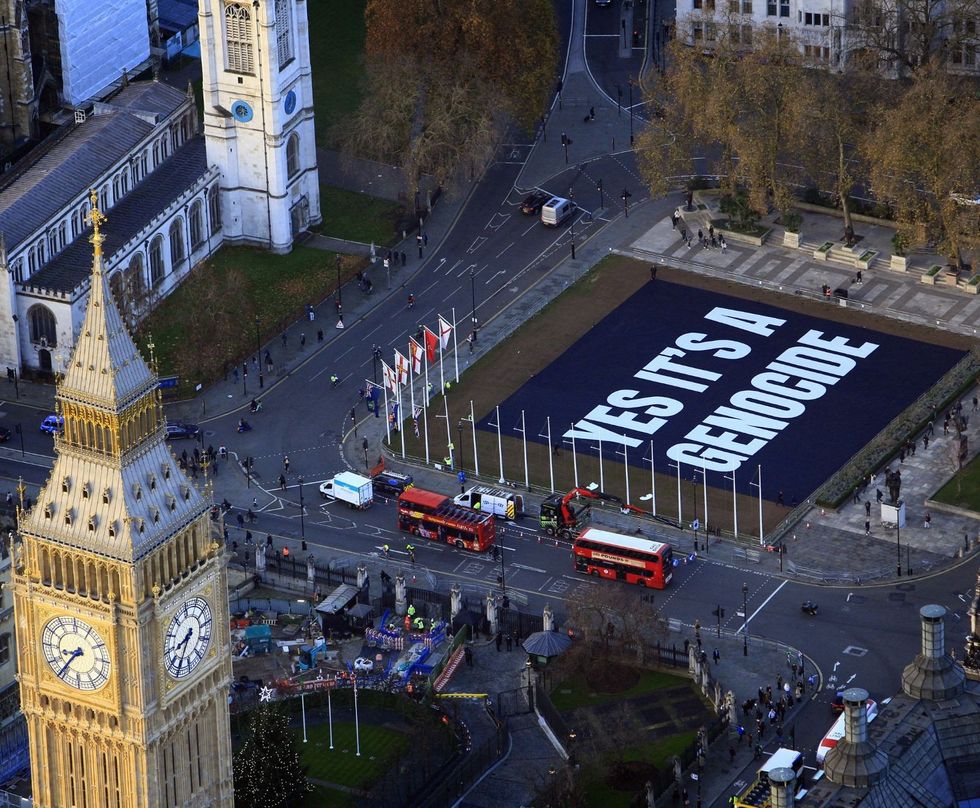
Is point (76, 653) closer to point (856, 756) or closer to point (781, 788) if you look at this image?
point (781, 788)

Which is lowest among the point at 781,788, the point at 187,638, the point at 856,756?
the point at 856,756

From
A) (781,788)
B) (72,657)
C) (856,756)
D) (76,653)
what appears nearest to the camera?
(781,788)

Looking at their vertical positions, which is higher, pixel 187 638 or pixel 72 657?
pixel 187 638

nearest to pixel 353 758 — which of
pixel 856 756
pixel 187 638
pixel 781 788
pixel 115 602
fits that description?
pixel 187 638

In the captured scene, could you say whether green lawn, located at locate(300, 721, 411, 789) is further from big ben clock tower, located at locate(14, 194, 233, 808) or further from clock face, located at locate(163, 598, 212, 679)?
clock face, located at locate(163, 598, 212, 679)

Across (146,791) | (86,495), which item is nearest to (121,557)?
(86,495)

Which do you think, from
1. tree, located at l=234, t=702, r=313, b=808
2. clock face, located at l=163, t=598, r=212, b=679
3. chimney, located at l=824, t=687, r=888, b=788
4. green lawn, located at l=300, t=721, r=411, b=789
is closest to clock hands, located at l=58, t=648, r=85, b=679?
clock face, located at l=163, t=598, r=212, b=679
